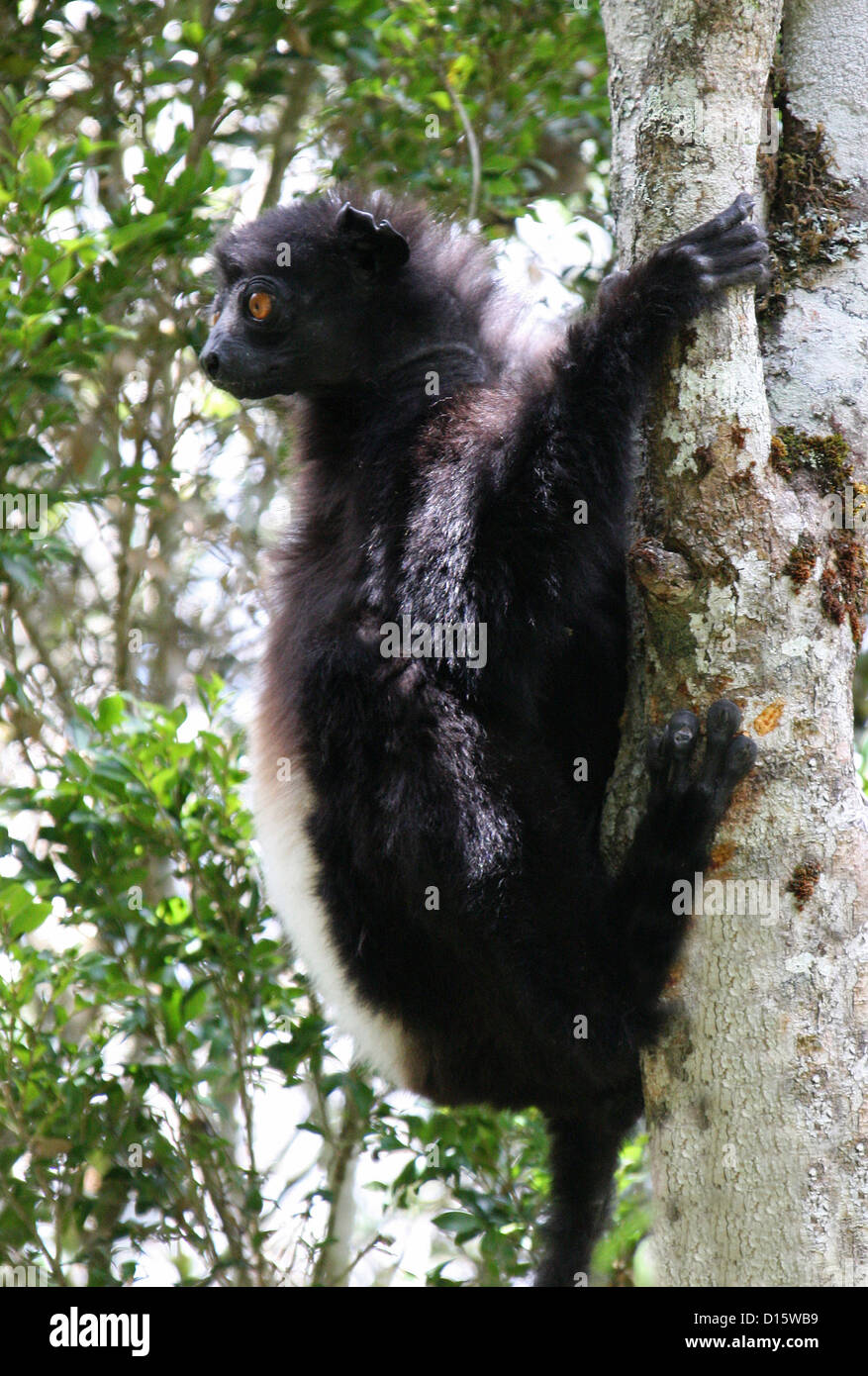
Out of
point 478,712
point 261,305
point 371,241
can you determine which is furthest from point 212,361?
point 478,712

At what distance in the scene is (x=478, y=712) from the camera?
3.51 meters

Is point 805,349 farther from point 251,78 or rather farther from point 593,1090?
point 251,78

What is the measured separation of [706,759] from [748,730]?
0.36ft

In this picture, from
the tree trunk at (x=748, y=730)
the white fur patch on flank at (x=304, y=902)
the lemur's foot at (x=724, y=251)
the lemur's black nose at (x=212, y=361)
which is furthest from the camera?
the lemur's black nose at (x=212, y=361)

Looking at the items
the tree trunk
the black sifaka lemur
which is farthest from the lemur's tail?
the tree trunk

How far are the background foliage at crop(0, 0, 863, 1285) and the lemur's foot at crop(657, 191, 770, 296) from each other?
187cm

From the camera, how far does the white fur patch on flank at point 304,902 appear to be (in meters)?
3.83

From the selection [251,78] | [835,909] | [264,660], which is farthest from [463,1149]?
[251,78]

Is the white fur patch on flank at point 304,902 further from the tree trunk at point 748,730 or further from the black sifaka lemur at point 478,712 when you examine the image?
the tree trunk at point 748,730

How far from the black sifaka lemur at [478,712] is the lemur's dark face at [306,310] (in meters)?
0.01

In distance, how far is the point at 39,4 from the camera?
5.23 metres

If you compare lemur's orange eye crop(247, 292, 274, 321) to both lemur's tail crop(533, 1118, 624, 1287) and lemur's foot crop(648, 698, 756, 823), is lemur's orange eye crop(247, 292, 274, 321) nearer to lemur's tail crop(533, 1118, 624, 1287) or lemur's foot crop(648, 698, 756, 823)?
lemur's foot crop(648, 698, 756, 823)

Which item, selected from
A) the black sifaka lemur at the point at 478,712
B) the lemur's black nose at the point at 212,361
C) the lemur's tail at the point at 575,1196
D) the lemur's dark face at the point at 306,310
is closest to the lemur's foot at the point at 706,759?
the black sifaka lemur at the point at 478,712

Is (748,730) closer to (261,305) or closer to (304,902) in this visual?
(304,902)
